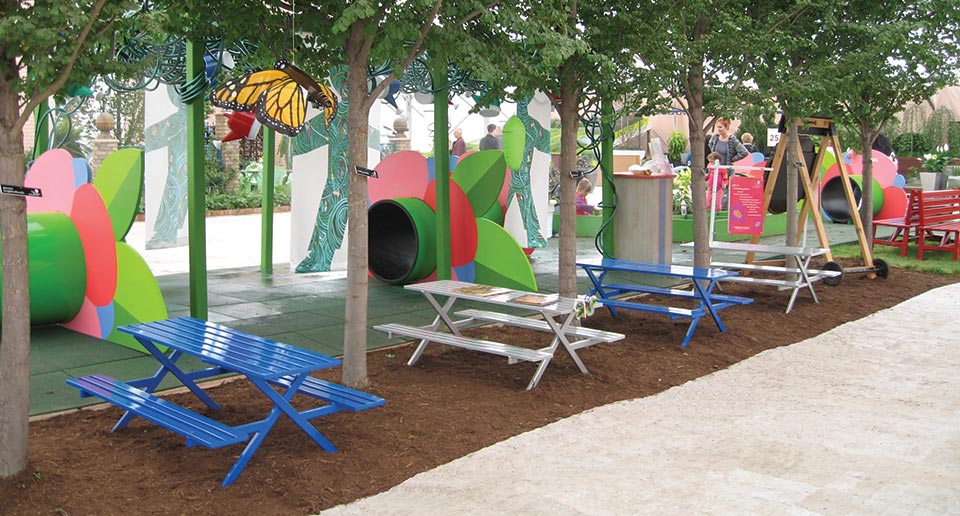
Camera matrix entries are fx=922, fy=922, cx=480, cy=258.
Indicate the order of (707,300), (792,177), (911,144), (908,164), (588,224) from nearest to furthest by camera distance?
(707,300), (792,177), (588,224), (908,164), (911,144)

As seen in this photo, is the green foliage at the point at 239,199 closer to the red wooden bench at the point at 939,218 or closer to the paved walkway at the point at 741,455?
the red wooden bench at the point at 939,218

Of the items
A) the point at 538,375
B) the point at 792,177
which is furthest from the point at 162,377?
the point at 792,177

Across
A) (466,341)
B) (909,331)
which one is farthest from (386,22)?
(909,331)

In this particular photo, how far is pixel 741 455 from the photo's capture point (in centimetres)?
460

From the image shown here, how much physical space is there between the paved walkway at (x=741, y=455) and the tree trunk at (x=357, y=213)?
45.6 inches

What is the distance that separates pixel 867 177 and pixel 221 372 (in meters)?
8.29

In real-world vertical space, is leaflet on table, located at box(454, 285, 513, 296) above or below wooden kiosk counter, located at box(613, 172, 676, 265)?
below

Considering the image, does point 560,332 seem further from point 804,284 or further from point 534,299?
point 804,284

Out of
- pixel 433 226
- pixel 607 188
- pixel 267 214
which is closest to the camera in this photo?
pixel 433 226

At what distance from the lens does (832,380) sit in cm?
620

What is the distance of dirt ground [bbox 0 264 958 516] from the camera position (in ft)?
12.5

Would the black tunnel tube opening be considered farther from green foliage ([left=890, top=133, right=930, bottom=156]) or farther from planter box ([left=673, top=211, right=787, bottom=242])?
green foliage ([left=890, top=133, right=930, bottom=156])

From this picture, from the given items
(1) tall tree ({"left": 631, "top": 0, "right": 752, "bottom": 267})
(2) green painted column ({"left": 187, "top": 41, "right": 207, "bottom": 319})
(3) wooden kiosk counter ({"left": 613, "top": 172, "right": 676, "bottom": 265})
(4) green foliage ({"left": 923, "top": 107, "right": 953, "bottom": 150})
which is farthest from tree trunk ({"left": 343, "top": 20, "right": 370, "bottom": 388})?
(4) green foliage ({"left": 923, "top": 107, "right": 953, "bottom": 150})

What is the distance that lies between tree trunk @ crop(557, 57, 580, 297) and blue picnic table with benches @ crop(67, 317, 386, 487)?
274cm
